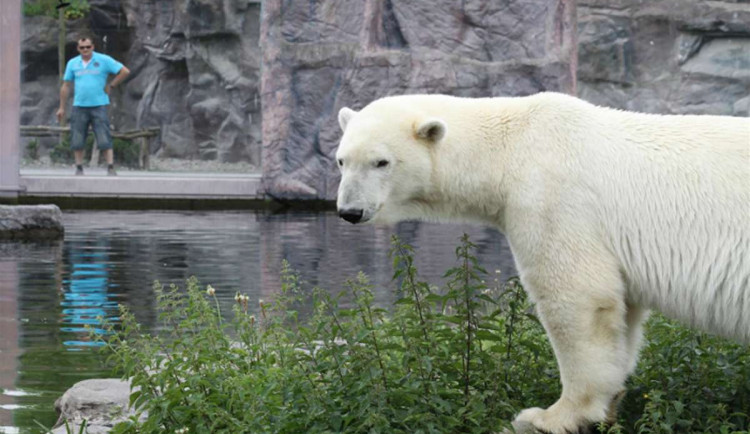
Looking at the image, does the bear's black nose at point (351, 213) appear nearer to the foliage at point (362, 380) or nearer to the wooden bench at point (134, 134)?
the foliage at point (362, 380)

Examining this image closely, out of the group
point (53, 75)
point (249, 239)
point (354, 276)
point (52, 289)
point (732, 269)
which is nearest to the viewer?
point (732, 269)

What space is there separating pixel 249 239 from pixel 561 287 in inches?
335

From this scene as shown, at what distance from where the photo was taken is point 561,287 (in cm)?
417

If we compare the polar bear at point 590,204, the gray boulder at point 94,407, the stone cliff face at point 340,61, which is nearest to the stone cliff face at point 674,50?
the stone cliff face at point 340,61

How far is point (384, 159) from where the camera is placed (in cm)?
432

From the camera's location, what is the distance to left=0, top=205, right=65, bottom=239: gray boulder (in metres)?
12.5

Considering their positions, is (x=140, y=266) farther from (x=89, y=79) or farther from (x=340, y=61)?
(x=89, y=79)

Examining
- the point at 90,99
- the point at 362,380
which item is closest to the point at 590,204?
the point at 362,380

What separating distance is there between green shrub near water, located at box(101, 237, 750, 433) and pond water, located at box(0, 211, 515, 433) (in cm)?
79

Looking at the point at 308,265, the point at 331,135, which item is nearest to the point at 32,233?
the point at 308,265

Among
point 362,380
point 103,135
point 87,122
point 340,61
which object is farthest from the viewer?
point 87,122

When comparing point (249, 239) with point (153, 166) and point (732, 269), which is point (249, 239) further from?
point (153, 166)

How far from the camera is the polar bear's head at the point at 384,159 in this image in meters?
4.30

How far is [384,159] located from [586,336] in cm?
87
